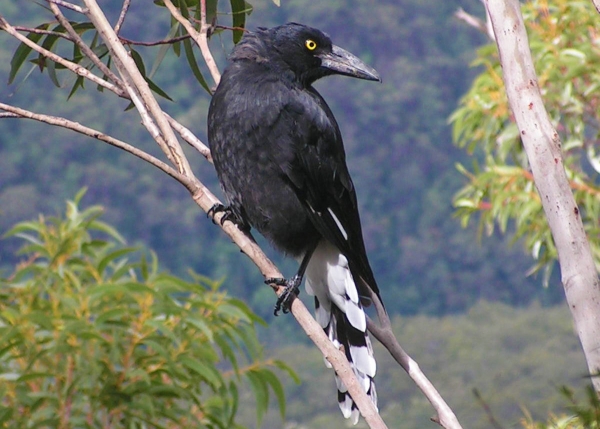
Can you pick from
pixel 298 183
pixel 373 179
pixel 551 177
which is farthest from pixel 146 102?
pixel 373 179

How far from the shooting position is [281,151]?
2.32 metres

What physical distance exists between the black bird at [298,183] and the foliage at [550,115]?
6.39 feet

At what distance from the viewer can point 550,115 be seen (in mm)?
4473

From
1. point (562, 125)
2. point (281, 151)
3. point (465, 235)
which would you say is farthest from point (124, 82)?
point (465, 235)

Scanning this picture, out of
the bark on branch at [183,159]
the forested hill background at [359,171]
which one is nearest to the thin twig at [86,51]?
the bark on branch at [183,159]

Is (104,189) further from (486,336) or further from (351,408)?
(351,408)

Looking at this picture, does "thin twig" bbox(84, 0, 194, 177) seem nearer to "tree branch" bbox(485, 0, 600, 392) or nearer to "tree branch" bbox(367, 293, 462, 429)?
"tree branch" bbox(367, 293, 462, 429)

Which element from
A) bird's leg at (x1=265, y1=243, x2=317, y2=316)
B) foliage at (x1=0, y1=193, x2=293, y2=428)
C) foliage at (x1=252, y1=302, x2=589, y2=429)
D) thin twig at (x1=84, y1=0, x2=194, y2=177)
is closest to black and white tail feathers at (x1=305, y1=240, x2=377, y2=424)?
bird's leg at (x1=265, y1=243, x2=317, y2=316)

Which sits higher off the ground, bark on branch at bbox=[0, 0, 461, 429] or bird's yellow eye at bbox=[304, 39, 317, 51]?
bird's yellow eye at bbox=[304, 39, 317, 51]

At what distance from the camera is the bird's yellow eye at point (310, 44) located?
2.55 metres

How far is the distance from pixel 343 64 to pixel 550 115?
2193mm

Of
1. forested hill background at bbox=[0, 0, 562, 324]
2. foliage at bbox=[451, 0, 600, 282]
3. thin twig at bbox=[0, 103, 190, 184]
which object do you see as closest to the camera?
thin twig at bbox=[0, 103, 190, 184]

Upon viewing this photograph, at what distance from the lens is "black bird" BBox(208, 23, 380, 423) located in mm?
2301

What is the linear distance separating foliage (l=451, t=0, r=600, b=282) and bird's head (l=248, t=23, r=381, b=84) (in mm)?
1807
